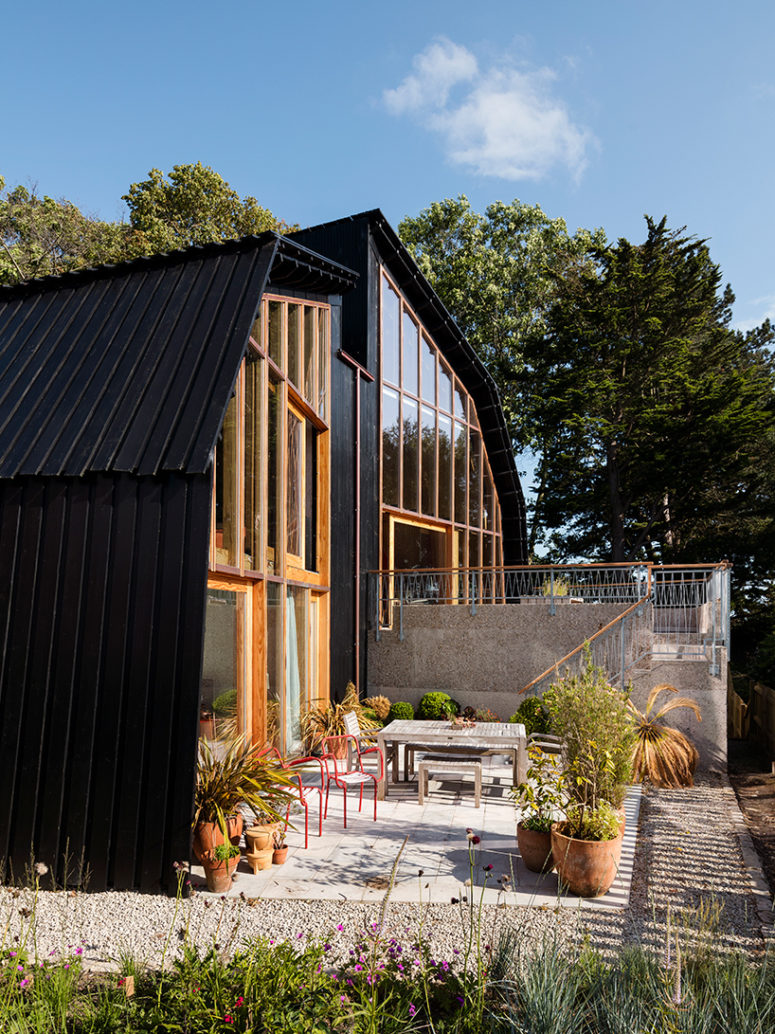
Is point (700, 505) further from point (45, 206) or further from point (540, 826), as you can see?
point (45, 206)

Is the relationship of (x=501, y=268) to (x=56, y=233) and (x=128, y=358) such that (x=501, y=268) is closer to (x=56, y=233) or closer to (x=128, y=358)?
(x=56, y=233)

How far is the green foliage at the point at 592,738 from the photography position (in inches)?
205

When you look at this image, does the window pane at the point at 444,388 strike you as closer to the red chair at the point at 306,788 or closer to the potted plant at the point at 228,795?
the red chair at the point at 306,788

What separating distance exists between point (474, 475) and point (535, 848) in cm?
1276

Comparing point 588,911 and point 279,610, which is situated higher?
point 279,610

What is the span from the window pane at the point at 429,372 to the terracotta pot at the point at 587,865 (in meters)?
11.4

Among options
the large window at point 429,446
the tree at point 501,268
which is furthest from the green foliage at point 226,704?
the tree at point 501,268

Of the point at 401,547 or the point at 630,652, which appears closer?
the point at 630,652

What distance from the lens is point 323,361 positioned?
35.2 ft

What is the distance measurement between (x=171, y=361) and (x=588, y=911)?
5.41m

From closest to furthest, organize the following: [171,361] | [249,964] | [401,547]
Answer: [249,964], [171,361], [401,547]

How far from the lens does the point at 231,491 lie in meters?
7.06

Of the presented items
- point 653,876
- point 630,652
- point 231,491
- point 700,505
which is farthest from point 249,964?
point 700,505

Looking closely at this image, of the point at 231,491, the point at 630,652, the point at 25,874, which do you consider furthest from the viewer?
the point at 630,652
